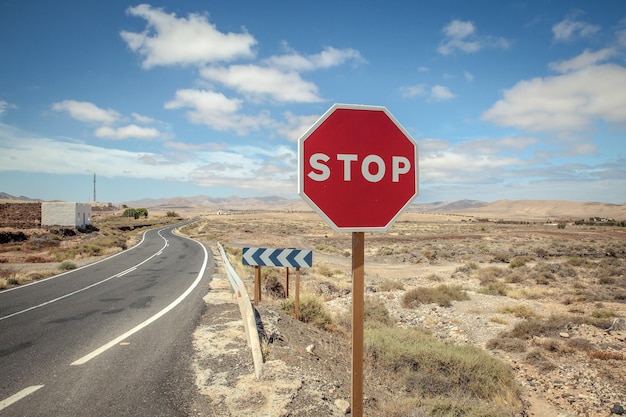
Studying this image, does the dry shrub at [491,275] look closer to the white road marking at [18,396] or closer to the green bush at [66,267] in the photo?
the white road marking at [18,396]

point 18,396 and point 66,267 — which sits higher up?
point 18,396

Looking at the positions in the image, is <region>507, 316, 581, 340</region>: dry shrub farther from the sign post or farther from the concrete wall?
the concrete wall

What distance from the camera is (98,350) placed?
6.19 meters

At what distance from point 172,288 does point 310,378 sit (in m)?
9.25

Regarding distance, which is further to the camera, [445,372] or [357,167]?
[445,372]

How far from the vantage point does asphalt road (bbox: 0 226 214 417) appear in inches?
169

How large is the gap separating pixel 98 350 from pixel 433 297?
12031mm

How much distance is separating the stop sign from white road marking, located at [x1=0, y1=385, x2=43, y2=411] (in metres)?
4.66

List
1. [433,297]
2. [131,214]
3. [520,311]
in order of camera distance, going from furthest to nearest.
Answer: [131,214] < [433,297] < [520,311]

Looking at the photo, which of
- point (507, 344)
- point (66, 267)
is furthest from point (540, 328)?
point (66, 267)

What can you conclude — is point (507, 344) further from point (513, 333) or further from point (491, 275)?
point (491, 275)

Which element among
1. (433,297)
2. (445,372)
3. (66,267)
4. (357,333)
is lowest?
(433,297)

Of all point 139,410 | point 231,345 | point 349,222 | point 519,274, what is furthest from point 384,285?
point 349,222

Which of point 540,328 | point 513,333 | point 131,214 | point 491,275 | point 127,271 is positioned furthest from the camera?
point 131,214
